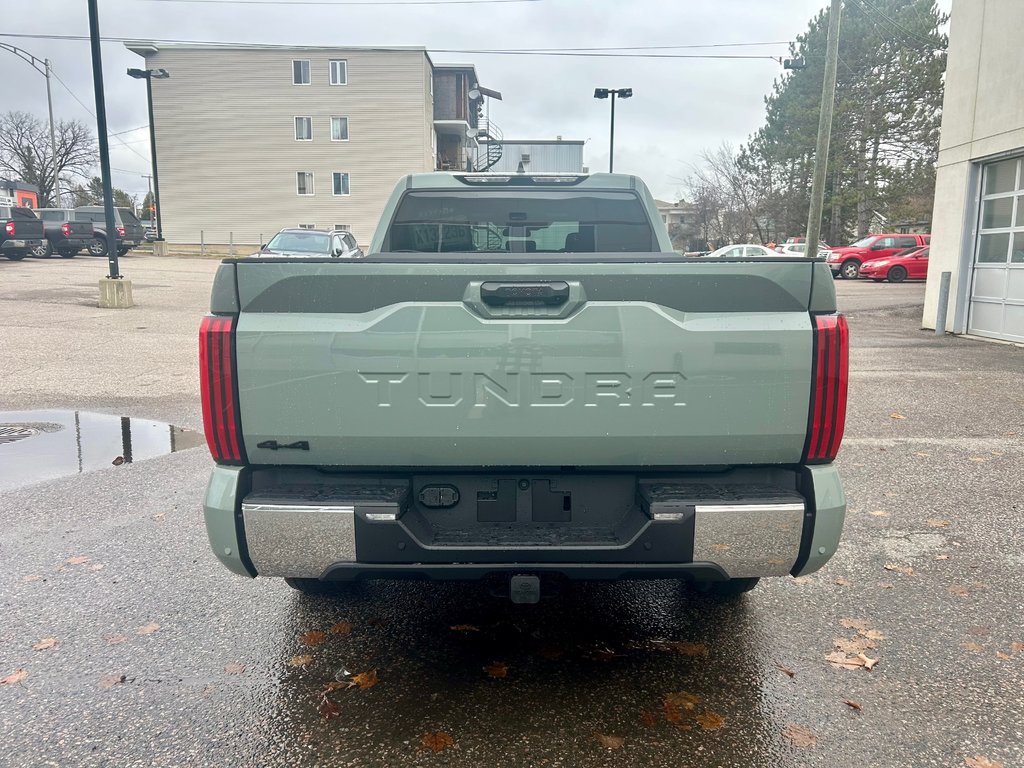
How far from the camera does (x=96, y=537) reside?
459 centimetres

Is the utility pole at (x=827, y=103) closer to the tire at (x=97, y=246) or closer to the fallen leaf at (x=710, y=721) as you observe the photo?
the fallen leaf at (x=710, y=721)

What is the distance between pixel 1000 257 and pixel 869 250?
19906mm

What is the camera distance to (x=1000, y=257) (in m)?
13.0

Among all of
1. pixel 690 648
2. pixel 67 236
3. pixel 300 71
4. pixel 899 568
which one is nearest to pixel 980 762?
pixel 690 648

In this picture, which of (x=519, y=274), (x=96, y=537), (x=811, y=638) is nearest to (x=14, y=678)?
(x=96, y=537)

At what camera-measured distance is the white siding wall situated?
134 feet

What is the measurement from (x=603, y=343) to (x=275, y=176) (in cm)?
4296

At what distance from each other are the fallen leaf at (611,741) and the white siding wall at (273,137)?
132 ft

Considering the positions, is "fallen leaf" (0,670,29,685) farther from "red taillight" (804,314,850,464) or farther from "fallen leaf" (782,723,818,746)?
"red taillight" (804,314,850,464)

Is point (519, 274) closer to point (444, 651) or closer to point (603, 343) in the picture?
point (603, 343)

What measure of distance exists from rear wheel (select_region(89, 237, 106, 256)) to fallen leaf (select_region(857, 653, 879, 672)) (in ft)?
111

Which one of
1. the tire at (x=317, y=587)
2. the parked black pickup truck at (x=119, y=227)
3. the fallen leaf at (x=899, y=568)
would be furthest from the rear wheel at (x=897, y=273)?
the parked black pickup truck at (x=119, y=227)

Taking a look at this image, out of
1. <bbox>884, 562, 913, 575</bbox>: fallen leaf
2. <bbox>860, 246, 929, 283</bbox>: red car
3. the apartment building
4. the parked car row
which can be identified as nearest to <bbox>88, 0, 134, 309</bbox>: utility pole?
the parked car row

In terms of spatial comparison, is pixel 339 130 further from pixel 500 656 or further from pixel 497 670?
pixel 497 670
